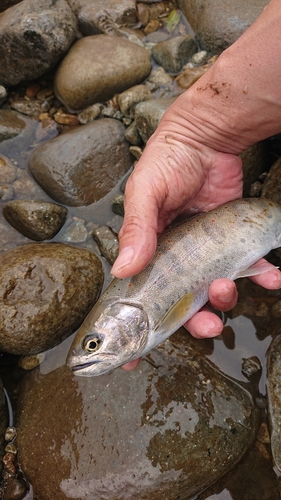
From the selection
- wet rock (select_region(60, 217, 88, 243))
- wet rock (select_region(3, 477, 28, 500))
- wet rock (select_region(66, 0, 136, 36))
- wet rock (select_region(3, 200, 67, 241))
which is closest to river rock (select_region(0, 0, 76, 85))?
wet rock (select_region(66, 0, 136, 36))

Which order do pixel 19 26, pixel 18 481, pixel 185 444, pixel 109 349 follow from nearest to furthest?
1. pixel 109 349
2. pixel 185 444
3. pixel 18 481
4. pixel 19 26

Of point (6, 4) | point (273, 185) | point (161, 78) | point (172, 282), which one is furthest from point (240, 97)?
point (6, 4)

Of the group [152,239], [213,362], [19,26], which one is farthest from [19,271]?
[19,26]

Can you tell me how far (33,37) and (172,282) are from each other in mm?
4711

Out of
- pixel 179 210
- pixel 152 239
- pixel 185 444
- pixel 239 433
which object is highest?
pixel 152 239

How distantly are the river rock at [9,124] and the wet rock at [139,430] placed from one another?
3650 millimetres

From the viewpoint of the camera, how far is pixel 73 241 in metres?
5.00

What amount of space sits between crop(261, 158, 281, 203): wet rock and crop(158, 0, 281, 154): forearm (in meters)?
0.61

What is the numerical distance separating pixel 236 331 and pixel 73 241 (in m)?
2.32

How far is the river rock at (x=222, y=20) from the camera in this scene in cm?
560

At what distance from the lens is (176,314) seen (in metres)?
2.98

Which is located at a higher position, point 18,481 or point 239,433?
point 18,481

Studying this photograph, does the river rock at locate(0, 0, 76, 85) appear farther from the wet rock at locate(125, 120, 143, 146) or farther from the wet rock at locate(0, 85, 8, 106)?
the wet rock at locate(125, 120, 143, 146)

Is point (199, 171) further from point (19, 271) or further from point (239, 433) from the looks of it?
point (239, 433)
